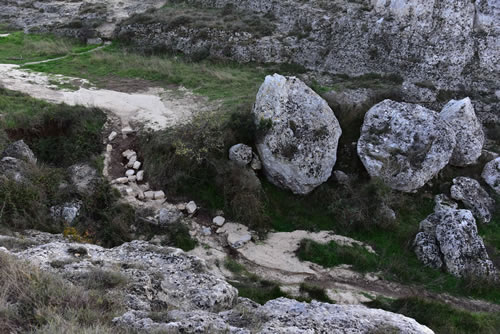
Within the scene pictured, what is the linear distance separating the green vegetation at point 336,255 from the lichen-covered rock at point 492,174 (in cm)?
753

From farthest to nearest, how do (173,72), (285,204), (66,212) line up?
(173,72), (285,204), (66,212)

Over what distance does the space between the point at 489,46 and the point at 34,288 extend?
2895 centimetres

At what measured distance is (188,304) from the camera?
24.9ft

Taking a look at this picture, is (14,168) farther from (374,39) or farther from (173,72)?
(374,39)

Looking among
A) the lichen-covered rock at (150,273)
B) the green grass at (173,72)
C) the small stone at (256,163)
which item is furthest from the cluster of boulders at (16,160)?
the small stone at (256,163)

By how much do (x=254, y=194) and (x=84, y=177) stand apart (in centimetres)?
706

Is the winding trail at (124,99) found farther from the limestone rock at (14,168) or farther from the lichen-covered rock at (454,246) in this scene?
the lichen-covered rock at (454,246)

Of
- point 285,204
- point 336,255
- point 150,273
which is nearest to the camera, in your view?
point 150,273

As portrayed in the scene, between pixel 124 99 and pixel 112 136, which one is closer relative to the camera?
pixel 112 136

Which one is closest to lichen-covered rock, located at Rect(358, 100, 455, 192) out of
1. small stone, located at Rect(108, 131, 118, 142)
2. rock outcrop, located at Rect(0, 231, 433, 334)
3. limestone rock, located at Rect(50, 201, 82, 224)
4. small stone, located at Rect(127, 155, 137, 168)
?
Result: rock outcrop, located at Rect(0, 231, 433, 334)

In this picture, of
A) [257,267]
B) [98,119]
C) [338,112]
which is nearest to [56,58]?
[98,119]

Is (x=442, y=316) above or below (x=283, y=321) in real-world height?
below

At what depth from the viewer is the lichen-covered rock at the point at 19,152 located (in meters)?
14.7

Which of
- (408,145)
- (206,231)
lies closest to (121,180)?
(206,231)
